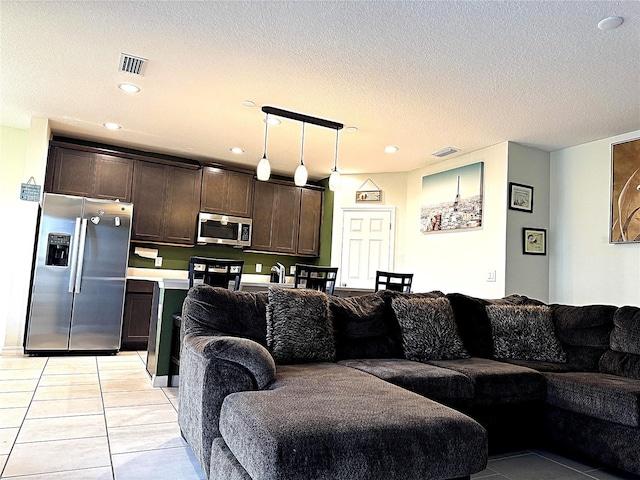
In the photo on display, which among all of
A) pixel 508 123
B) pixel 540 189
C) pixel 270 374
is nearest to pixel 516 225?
pixel 540 189

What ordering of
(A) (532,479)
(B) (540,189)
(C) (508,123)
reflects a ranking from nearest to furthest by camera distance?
(A) (532,479), (C) (508,123), (B) (540,189)

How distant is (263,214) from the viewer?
658 centimetres

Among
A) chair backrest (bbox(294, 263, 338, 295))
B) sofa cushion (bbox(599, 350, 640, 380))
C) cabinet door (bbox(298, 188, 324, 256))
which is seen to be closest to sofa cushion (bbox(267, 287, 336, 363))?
chair backrest (bbox(294, 263, 338, 295))

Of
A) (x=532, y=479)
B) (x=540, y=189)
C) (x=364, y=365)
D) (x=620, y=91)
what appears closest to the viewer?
(x=532, y=479)

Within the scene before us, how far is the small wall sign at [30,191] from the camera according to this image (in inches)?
192

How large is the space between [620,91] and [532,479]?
295 cm

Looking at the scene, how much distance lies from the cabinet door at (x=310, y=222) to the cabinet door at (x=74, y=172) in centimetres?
290

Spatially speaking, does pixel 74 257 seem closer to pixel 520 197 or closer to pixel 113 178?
pixel 113 178

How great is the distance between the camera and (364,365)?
8.78ft

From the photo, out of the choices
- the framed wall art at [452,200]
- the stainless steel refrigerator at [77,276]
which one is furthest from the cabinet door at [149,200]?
the framed wall art at [452,200]

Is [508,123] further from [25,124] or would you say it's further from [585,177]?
[25,124]

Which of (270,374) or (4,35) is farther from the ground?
(4,35)

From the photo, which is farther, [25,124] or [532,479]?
[25,124]

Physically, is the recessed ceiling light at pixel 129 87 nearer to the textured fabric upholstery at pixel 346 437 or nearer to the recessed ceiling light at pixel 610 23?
the textured fabric upholstery at pixel 346 437
